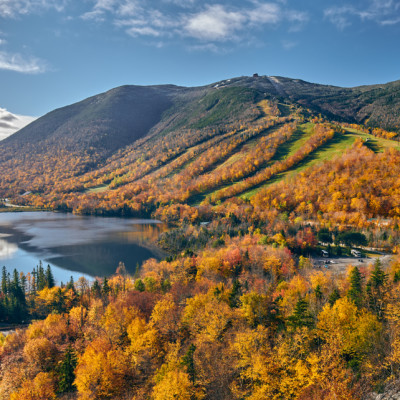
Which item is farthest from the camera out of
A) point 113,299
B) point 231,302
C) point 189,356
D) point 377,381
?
point 113,299

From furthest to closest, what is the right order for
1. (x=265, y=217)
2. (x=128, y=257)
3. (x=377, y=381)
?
(x=265, y=217)
(x=128, y=257)
(x=377, y=381)

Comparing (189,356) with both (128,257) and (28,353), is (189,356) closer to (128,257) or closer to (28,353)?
(28,353)

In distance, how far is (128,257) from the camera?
4272 inches

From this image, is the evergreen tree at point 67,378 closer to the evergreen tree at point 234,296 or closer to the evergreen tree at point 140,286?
the evergreen tree at point 140,286

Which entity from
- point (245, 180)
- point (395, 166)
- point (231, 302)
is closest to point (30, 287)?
point (231, 302)

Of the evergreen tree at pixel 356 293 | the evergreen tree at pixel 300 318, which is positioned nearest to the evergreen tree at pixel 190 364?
the evergreen tree at pixel 300 318

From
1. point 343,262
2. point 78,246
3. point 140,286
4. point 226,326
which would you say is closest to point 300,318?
point 226,326

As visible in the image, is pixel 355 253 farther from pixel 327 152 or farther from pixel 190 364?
pixel 327 152

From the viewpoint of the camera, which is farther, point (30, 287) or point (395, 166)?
point (395, 166)

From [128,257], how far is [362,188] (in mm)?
114709

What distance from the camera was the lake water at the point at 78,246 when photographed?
100625 mm

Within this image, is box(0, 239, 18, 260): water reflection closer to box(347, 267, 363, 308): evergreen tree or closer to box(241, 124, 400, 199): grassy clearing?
box(347, 267, 363, 308): evergreen tree

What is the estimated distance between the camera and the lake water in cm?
10062

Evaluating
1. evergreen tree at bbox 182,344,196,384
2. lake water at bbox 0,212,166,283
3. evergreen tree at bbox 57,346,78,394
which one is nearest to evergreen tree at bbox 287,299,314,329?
evergreen tree at bbox 182,344,196,384
